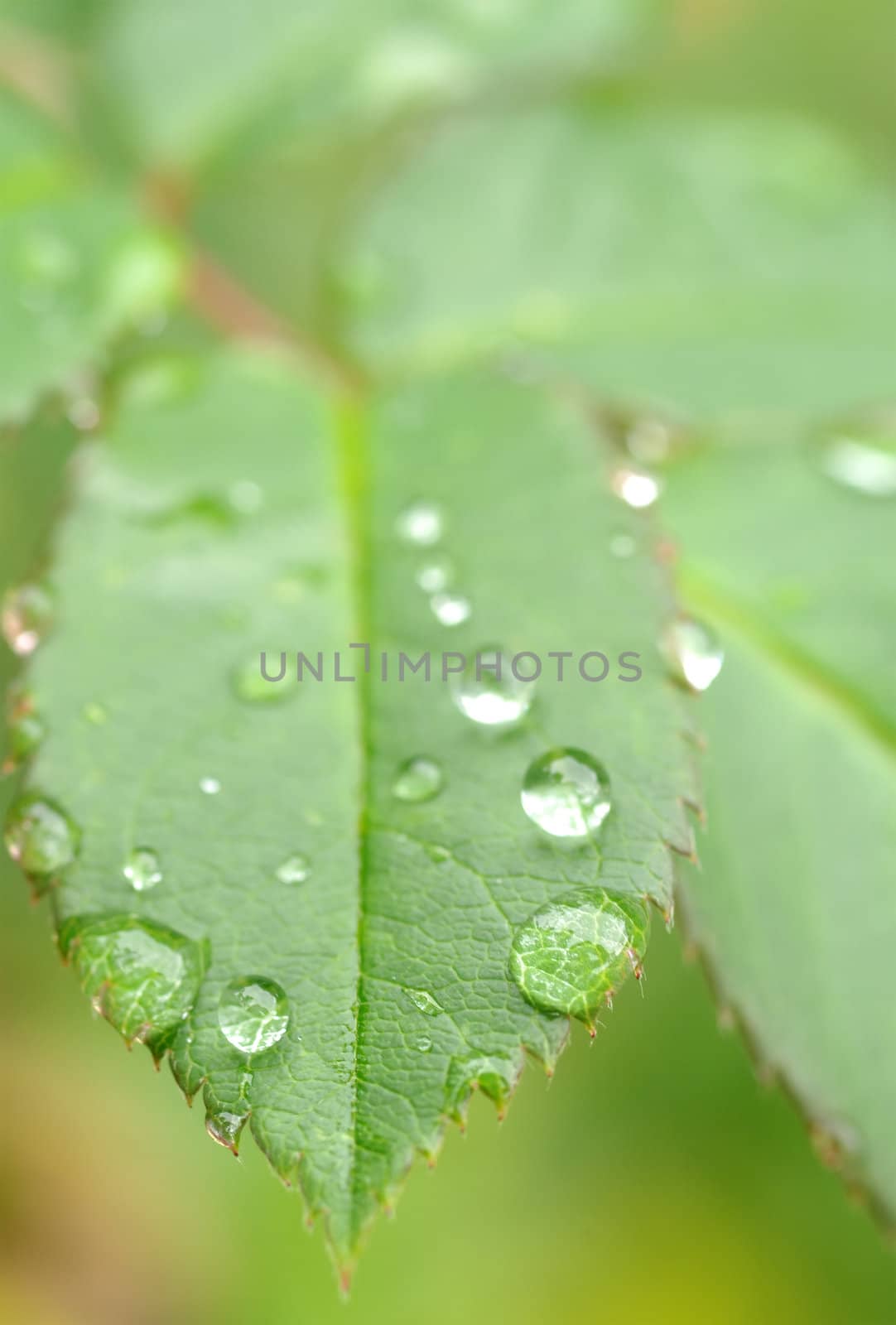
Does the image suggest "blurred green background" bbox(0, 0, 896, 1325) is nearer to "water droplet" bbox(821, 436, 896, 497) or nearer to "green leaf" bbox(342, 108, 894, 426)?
"green leaf" bbox(342, 108, 894, 426)

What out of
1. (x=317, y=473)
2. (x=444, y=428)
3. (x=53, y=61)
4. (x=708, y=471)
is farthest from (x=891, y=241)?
(x=53, y=61)

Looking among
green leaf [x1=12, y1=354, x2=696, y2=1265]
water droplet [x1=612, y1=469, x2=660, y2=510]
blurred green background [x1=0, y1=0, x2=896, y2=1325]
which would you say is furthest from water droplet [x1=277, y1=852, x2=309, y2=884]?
blurred green background [x1=0, y1=0, x2=896, y2=1325]

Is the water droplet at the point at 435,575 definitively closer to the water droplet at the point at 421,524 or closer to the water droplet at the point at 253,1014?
the water droplet at the point at 421,524

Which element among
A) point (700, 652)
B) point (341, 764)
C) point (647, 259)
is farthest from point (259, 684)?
point (647, 259)

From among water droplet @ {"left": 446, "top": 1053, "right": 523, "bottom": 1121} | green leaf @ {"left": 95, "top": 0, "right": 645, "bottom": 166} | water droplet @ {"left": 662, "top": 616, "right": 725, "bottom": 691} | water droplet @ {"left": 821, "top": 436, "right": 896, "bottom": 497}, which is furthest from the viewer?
green leaf @ {"left": 95, "top": 0, "right": 645, "bottom": 166}

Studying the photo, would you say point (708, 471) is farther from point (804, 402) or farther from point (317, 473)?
point (317, 473)

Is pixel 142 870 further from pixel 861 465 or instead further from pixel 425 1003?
pixel 861 465
